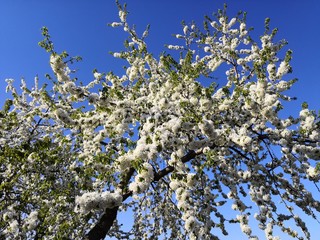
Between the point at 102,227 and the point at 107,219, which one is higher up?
the point at 107,219

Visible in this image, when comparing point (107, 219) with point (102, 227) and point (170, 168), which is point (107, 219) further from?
point (170, 168)

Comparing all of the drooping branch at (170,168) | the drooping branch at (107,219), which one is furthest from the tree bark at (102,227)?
the drooping branch at (170,168)

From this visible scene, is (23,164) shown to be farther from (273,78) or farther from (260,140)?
(273,78)

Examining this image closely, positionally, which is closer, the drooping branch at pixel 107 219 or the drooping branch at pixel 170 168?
the drooping branch at pixel 107 219

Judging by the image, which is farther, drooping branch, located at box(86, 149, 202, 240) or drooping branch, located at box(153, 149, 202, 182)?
drooping branch, located at box(153, 149, 202, 182)

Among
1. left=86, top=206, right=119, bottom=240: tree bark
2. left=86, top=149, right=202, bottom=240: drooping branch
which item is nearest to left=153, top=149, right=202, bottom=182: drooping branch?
left=86, top=149, right=202, bottom=240: drooping branch

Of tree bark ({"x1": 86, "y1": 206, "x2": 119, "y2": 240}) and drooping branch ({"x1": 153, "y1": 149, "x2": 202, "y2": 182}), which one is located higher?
drooping branch ({"x1": 153, "y1": 149, "x2": 202, "y2": 182})

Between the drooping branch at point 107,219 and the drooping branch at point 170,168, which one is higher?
the drooping branch at point 170,168

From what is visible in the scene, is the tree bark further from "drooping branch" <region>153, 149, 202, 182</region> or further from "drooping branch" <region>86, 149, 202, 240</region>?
"drooping branch" <region>153, 149, 202, 182</region>

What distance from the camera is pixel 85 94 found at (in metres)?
8.22

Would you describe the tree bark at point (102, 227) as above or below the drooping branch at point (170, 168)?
below

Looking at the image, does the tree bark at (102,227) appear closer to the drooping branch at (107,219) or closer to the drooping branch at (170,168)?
the drooping branch at (107,219)

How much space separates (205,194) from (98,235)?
3.33 metres

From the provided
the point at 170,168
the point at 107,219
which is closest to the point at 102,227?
the point at 107,219
